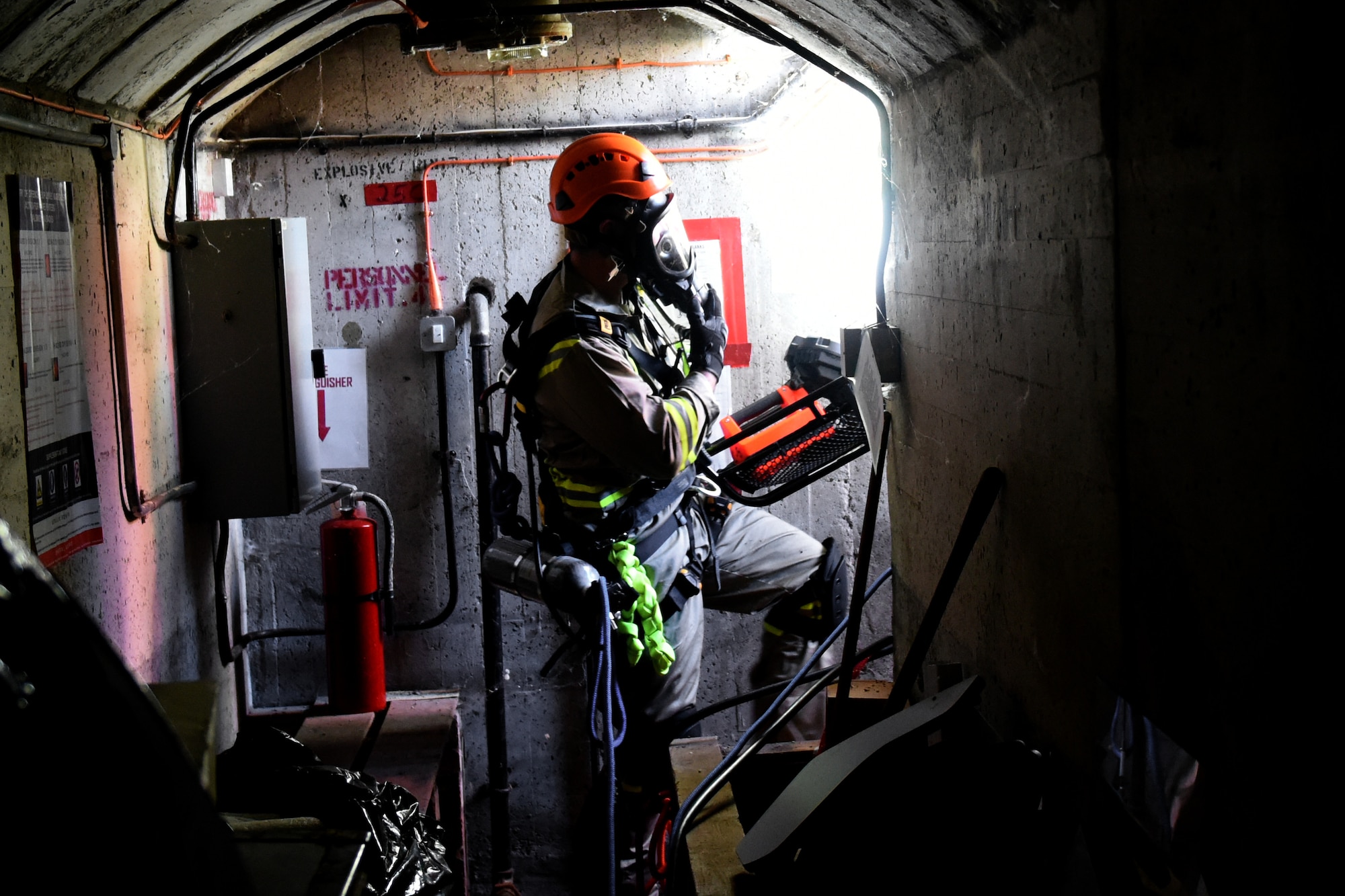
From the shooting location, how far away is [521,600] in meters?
4.28

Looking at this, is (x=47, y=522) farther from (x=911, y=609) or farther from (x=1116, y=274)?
(x=1116, y=274)

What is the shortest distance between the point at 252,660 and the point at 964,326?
3.38 metres

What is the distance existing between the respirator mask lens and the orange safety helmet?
0.08 m

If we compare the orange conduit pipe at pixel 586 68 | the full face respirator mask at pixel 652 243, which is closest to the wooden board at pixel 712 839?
the full face respirator mask at pixel 652 243

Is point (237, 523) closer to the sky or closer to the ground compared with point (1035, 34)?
closer to the ground

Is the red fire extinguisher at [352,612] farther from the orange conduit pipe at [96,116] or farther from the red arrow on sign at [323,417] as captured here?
the orange conduit pipe at [96,116]

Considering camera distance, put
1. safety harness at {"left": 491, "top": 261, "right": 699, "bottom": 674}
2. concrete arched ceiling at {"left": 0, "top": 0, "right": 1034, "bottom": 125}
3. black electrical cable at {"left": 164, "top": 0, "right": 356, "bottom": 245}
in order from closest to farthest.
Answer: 1. concrete arched ceiling at {"left": 0, "top": 0, "right": 1034, "bottom": 125}
2. black electrical cable at {"left": 164, "top": 0, "right": 356, "bottom": 245}
3. safety harness at {"left": 491, "top": 261, "right": 699, "bottom": 674}

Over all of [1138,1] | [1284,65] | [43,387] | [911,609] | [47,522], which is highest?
[1138,1]

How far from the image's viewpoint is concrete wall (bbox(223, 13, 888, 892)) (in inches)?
157

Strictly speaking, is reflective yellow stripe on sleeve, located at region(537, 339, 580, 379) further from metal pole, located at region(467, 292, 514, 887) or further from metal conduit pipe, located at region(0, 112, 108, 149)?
metal conduit pipe, located at region(0, 112, 108, 149)

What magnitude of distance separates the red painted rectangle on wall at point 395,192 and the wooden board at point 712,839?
7.70 ft

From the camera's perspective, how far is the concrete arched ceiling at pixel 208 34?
1.83 meters

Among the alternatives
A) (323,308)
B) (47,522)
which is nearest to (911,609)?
(47,522)

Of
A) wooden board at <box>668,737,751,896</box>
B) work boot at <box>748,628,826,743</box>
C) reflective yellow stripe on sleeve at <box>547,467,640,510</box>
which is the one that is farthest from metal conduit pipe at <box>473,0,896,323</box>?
Answer: work boot at <box>748,628,826,743</box>
